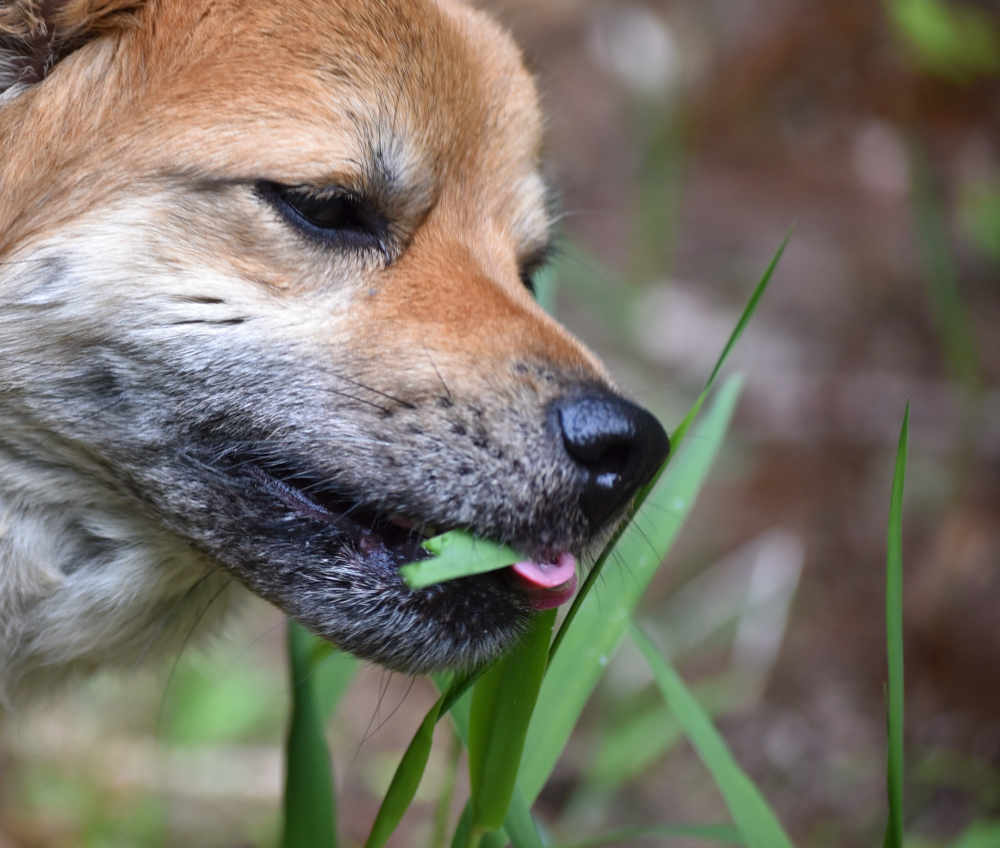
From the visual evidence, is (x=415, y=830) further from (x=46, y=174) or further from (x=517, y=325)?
(x=46, y=174)

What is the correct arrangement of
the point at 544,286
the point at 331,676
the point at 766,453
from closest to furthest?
the point at 331,676
the point at 544,286
the point at 766,453

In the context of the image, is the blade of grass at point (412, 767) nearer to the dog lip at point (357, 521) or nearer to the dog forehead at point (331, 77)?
the dog lip at point (357, 521)

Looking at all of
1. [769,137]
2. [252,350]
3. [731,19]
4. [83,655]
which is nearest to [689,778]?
[83,655]

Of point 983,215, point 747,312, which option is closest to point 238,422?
point 747,312

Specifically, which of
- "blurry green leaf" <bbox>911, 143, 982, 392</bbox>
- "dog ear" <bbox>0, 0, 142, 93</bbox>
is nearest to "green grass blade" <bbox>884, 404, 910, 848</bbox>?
"dog ear" <bbox>0, 0, 142, 93</bbox>

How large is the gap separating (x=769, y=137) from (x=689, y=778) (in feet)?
13.0

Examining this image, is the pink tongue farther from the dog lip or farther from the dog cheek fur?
the dog lip

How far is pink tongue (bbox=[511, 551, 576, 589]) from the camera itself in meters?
2.16

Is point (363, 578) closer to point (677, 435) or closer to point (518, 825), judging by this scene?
point (518, 825)

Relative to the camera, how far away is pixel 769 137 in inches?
270

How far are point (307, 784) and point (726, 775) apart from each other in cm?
76

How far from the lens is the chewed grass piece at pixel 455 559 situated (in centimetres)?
184

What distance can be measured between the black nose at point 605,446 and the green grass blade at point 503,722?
0.73 feet

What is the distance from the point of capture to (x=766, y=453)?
5.51 m
